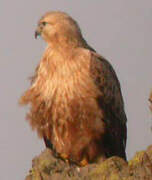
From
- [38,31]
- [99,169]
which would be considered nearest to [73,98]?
[38,31]

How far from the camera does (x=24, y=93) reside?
30.2 ft

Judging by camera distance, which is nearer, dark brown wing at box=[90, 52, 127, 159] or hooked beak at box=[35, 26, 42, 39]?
dark brown wing at box=[90, 52, 127, 159]

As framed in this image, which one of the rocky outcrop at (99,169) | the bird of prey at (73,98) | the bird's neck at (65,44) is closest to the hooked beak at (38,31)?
the bird of prey at (73,98)

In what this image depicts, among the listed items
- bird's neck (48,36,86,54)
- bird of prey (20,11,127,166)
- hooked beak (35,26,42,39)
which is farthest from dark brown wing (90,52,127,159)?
hooked beak (35,26,42,39)

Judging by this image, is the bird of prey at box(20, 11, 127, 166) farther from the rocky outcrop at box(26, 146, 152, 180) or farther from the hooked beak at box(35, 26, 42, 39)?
the rocky outcrop at box(26, 146, 152, 180)

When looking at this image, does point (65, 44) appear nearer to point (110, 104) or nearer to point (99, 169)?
point (110, 104)

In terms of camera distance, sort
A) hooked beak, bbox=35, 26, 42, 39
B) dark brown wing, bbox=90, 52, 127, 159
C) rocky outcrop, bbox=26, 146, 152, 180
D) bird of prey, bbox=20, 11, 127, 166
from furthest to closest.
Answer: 1. hooked beak, bbox=35, 26, 42, 39
2. dark brown wing, bbox=90, 52, 127, 159
3. bird of prey, bbox=20, 11, 127, 166
4. rocky outcrop, bbox=26, 146, 152, 180

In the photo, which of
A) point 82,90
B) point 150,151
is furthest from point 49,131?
point 150,151

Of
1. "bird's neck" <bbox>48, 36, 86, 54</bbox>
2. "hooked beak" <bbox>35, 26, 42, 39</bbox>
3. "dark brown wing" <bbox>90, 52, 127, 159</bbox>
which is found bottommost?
"dark brown wing" <bbox>90, 52, 127, 159</bbox>

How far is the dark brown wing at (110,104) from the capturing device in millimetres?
8867

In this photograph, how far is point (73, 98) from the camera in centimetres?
866

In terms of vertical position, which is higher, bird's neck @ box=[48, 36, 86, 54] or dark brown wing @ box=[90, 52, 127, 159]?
bird's neck @ box=[48, 36, 86, 54]

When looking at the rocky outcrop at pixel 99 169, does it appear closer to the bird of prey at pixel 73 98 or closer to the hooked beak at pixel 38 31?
the bird of prey at pixel 73 98

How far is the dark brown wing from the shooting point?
8867 mm
